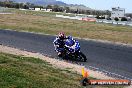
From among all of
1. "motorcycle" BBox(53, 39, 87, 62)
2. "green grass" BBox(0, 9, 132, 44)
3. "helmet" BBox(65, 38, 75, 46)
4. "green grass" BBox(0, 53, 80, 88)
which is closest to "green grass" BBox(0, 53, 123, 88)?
"green grass" BBox(0, 53, 80, 88)

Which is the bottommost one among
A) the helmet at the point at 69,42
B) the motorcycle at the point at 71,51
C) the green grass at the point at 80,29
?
the green grass at the point at 80,29

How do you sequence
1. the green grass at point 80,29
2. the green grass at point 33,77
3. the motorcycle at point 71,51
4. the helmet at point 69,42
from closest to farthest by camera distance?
the green grass at point 33,77 → the motorcycle at point 71,51 → the helmet at point 69,42 → the green grass at point 80,29

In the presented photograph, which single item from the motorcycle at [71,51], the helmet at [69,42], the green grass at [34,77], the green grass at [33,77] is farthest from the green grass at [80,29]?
the green grass at [33,77]

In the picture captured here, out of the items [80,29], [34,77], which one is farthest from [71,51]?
[80,29]

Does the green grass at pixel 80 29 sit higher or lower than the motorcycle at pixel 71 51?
lower

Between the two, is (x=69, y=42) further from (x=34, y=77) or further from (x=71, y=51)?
(x=34, y=77)

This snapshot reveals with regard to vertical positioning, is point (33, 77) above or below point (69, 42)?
below

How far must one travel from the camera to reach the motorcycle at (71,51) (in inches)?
814

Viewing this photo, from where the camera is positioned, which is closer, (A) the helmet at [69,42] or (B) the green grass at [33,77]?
(B) the green grass at [33,77]

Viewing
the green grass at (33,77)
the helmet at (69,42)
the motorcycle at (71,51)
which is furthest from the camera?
the helmet at (69,42)

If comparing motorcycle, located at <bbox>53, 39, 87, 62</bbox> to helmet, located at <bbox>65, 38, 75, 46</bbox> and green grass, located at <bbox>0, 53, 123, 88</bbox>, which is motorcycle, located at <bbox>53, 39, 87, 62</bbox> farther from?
green grass, located at <bbox>0, 53, 123, 88</bbox>

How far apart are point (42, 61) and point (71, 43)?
10.3 ft

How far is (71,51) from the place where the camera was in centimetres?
2106

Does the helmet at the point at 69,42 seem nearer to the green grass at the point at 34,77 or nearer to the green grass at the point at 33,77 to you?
the green grass at the point at 34,77
